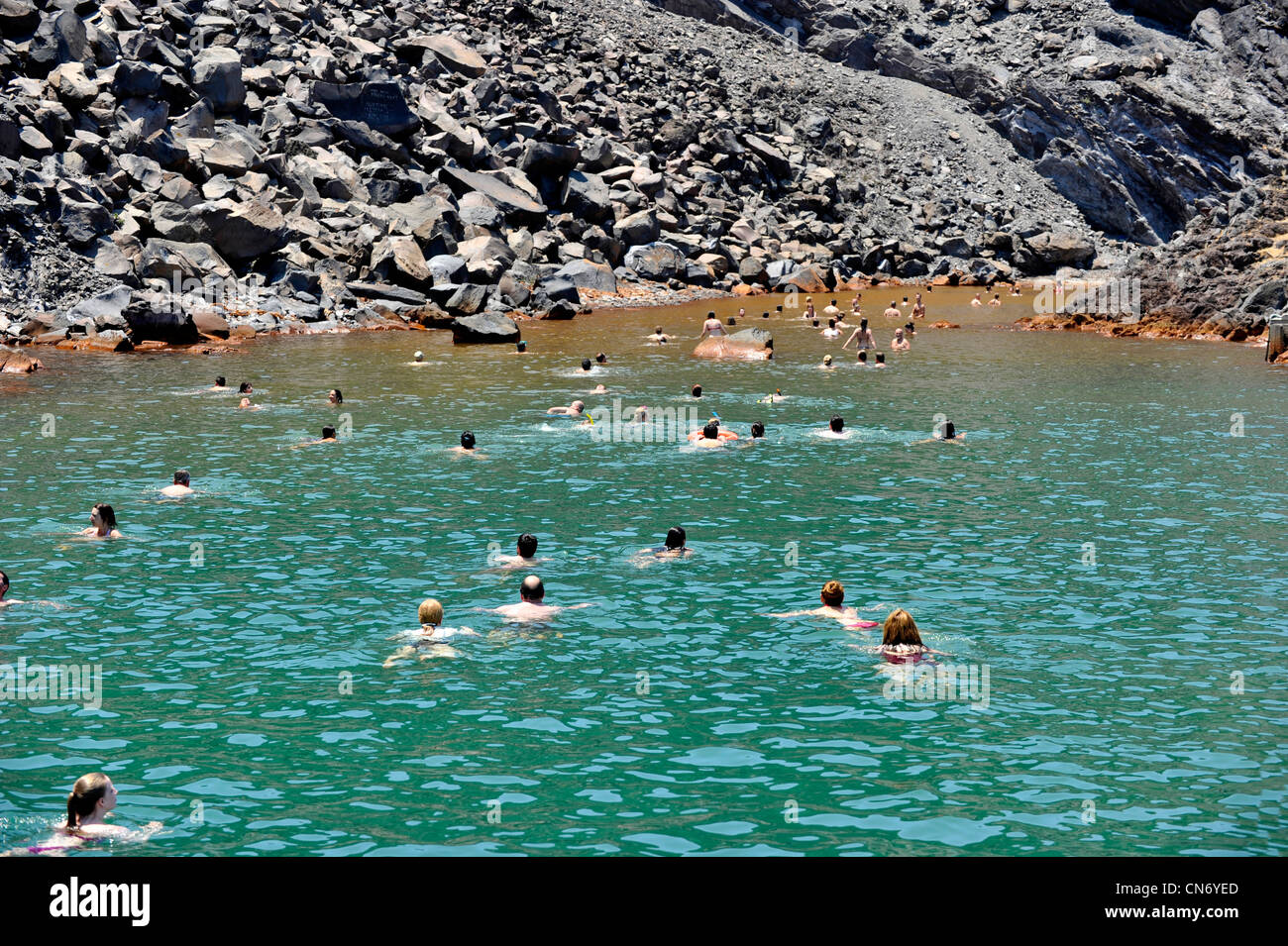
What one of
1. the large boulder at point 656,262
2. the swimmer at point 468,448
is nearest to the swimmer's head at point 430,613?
the swimmer at point 468,448

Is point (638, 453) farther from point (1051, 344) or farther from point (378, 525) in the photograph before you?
point (1051, 344)

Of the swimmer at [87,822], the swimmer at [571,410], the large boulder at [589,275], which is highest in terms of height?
the large boulder at [589,275]

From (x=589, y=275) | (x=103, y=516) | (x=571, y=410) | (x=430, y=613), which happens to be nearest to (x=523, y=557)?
(x=430, y=613)

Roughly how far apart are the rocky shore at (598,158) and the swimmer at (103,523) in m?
27.6

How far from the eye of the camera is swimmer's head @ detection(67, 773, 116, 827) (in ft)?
35.4

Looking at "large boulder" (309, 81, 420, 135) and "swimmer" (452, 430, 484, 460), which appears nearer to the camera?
"swimmer" (452, 430, 484, 460)

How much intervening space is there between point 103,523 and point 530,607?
29.4 ft

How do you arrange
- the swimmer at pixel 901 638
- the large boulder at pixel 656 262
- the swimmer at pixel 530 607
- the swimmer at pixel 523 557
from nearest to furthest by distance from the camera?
the swimmer at pixel 901 638
the swimmer at pixel 530 607
the swimmer at pixel 523 557
the large boulder at pixel 656 262

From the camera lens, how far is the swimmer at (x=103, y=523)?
69.8 ft

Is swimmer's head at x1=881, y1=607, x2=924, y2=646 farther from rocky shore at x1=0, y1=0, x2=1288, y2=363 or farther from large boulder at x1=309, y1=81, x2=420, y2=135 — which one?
large boulder at x1=309, y1=81, x2=420, y2=135

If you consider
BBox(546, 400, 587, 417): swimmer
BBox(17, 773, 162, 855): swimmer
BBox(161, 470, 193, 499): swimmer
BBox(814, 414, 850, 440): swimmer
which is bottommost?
BBox(17, 773, 162, 855): swimmer

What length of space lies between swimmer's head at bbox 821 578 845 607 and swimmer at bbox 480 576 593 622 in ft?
12.7

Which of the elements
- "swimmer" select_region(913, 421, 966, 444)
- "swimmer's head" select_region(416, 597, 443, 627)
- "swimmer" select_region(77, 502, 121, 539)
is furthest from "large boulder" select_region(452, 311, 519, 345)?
"swimmer's head" select_region(416, 597, 443, 627)

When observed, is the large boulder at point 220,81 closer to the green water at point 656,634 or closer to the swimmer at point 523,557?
the green water at point 656,634
